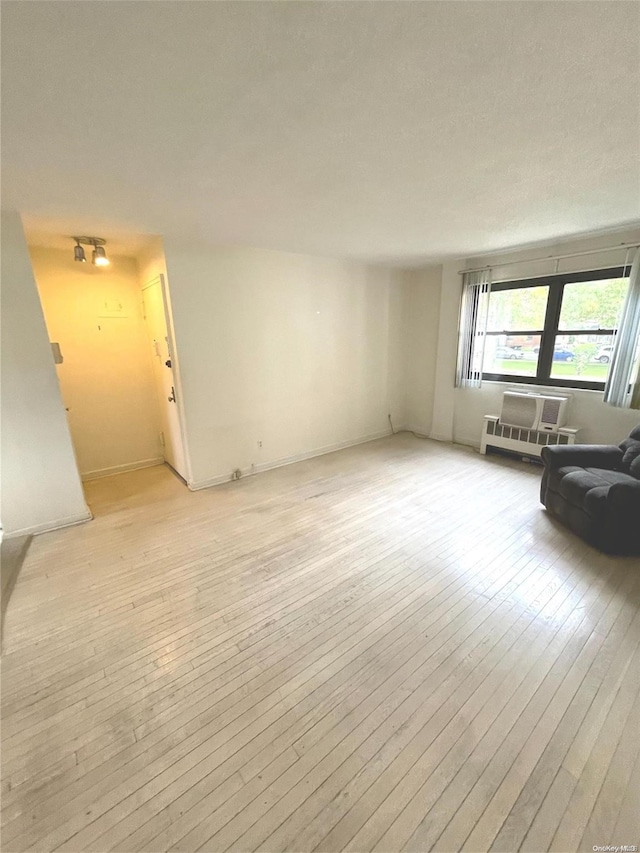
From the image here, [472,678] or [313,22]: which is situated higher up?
[313,22]

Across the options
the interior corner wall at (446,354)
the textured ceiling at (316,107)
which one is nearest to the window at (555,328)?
the interior corner wall at (446,354)

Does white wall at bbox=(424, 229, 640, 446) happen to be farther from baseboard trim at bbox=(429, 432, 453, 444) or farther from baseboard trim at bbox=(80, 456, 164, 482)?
baseboard trim at bbox=(80, 456, 164, 482)

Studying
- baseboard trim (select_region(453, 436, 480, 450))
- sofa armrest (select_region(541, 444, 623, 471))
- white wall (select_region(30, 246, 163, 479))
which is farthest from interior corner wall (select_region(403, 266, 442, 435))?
white wall (select_region(30, 246, 163, 479))

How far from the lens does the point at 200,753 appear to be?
132 centimetres

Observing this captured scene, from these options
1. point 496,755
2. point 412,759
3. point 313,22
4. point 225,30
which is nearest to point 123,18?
point 225,30

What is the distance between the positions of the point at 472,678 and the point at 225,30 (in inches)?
108

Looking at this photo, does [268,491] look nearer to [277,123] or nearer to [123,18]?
[277,123]

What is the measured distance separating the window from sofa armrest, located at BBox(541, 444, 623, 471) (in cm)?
112

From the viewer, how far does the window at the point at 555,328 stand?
11.7 feet

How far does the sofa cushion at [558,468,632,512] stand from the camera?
2562 millimetres

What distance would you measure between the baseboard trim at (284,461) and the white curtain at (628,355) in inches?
115

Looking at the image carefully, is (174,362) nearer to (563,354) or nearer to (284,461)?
(284,461)

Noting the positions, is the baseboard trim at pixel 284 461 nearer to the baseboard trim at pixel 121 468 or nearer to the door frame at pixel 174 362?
the door frame at pixel 174 362

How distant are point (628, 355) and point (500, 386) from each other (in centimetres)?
135
